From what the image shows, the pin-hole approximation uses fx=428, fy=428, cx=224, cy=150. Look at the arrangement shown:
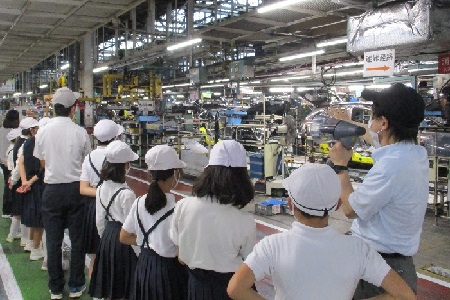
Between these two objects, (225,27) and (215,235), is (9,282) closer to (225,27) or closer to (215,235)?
(215,235)

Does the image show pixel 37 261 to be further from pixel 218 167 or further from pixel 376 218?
pixel 376 218

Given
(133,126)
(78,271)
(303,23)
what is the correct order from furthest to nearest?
(133,126)
(303,23)
(78,271)

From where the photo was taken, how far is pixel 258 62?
12.8m

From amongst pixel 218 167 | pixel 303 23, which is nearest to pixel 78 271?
pixel 218 167

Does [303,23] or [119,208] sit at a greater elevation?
[303,23]

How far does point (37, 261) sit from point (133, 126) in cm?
960

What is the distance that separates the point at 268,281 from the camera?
4.87 m

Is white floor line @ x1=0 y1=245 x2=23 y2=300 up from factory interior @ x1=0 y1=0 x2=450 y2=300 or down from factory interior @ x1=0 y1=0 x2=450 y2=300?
down

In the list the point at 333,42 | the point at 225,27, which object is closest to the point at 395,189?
the point at 225,27

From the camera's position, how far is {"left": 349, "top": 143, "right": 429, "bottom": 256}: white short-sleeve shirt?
202 centimetres

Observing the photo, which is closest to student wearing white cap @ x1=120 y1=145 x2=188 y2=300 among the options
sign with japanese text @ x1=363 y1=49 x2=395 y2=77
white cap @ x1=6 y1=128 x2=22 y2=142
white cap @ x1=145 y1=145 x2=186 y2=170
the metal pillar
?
A: white cap @ x1=145 y1=145 x2=186 y2=170

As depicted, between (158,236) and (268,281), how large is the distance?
265 centimetres

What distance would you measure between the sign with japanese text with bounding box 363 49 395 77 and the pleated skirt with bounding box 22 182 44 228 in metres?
4.60

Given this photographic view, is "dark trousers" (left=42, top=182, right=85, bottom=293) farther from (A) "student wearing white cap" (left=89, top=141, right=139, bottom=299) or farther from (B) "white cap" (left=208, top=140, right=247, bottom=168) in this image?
(B) "white cap" (left=208, top=140, right=247, bottom=168)
